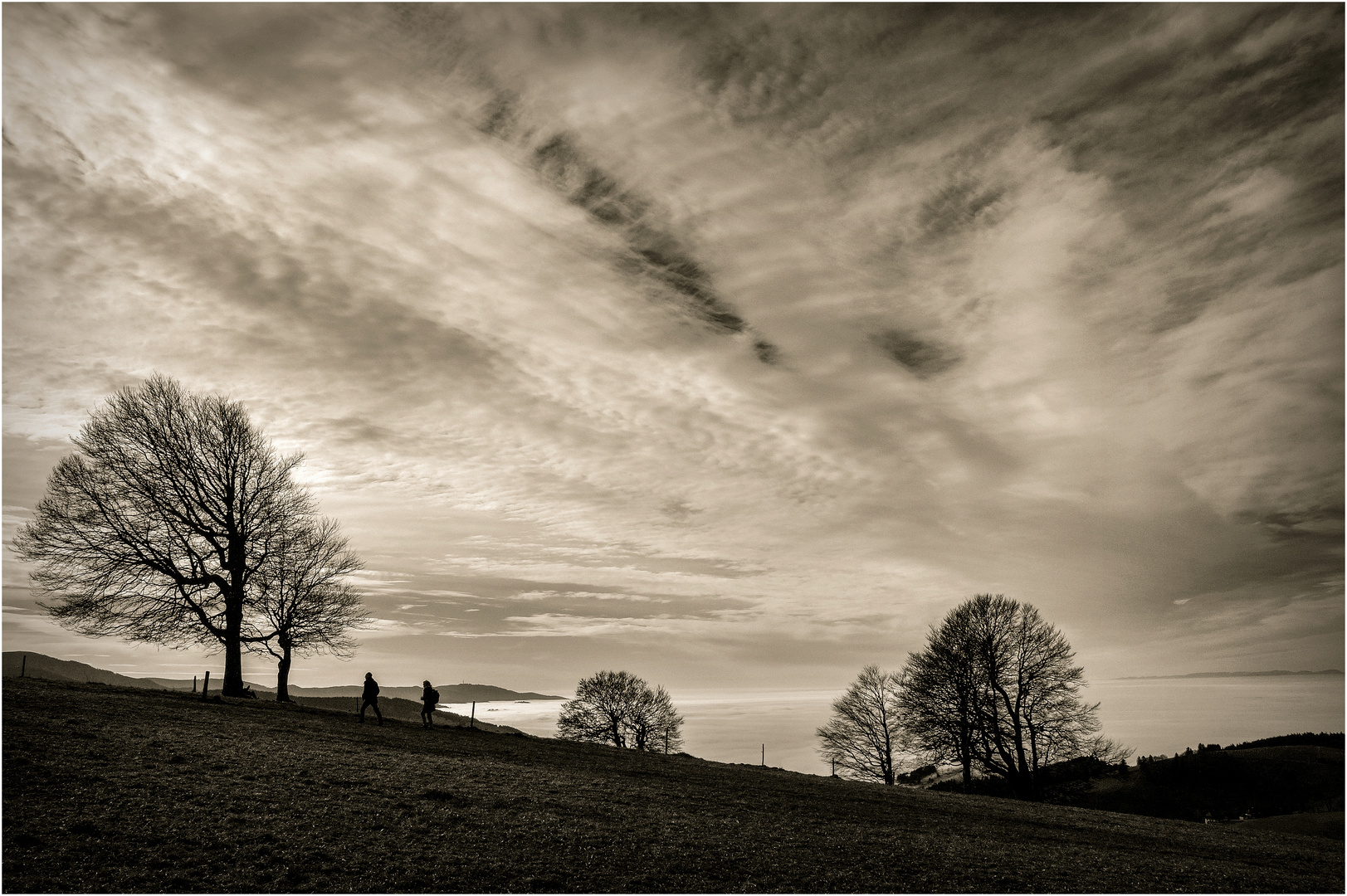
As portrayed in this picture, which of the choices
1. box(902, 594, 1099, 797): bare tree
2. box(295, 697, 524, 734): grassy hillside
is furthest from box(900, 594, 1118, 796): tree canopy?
box(295, 697, 524, 734): grassy hillside

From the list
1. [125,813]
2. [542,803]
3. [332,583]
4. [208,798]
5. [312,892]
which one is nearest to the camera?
[312,892]


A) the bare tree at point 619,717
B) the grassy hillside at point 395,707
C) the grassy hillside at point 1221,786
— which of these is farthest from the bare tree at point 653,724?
the grassy hillside at point 1221,786

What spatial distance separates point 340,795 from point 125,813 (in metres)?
3.96

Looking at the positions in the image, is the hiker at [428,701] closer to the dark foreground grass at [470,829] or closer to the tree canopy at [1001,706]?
the dark foreground grass at [470,829]

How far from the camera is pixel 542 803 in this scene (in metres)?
16.8

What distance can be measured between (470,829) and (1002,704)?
1714 inches

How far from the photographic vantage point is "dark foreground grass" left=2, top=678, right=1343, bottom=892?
10945 mm

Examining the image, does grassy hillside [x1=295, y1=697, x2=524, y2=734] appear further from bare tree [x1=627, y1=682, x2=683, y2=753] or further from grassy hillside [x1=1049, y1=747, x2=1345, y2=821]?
grassy hillside [x1=1049, y1=747, x2=1345, y2=821]

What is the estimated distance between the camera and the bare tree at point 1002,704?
149 feet

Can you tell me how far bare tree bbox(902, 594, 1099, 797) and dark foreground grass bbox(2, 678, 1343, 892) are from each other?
2078cm

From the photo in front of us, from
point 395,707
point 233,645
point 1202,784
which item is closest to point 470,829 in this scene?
point 233,645

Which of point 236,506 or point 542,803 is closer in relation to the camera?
point 542,803

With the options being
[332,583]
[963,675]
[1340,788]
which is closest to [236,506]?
[332,583]

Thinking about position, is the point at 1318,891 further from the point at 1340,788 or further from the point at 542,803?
the point at 1340,788
